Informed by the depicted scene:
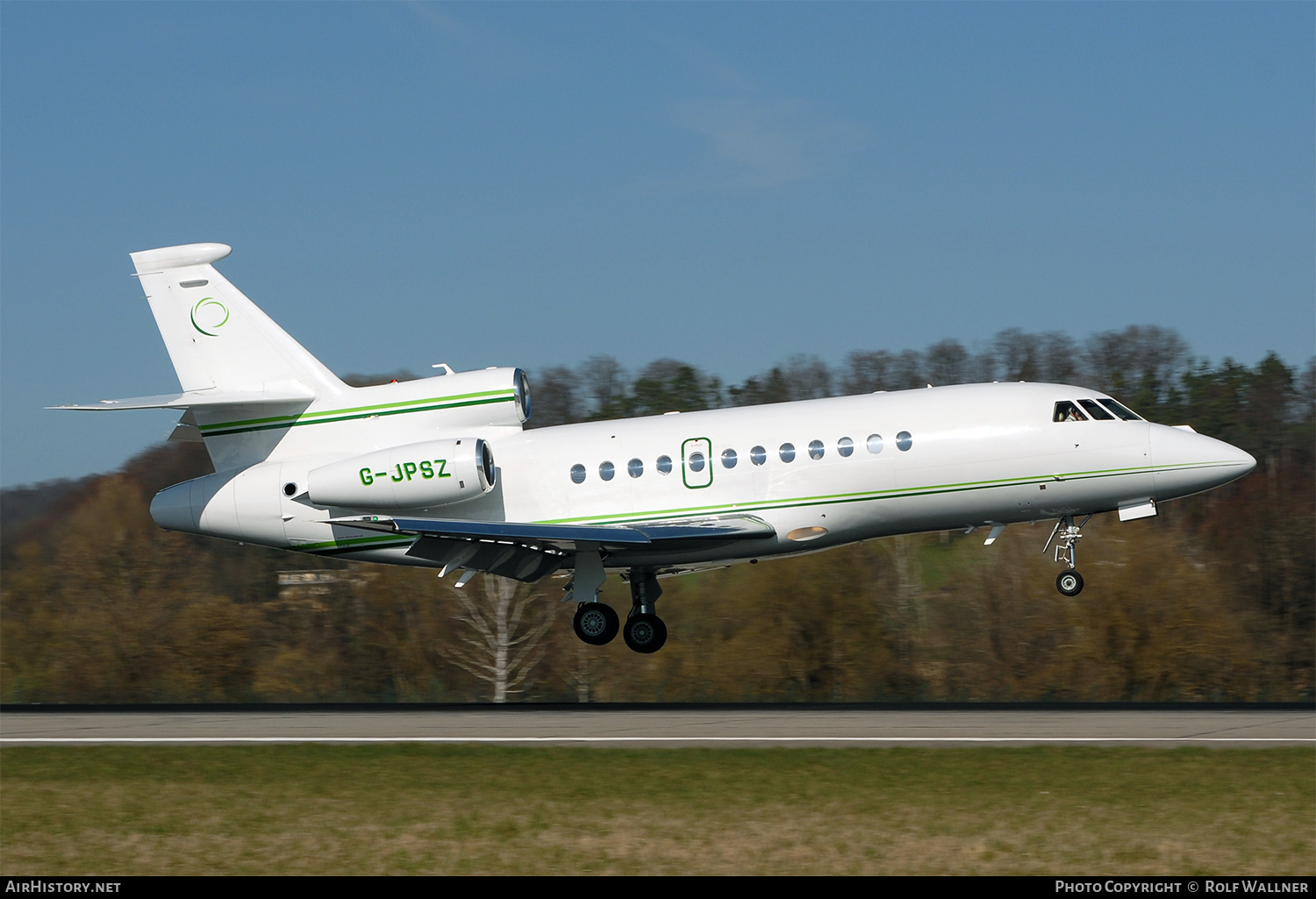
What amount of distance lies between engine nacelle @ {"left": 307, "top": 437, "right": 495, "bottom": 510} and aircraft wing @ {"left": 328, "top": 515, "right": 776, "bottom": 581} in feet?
1.49

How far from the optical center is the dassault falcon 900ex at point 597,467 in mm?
23203

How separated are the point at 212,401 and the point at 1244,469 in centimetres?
1915

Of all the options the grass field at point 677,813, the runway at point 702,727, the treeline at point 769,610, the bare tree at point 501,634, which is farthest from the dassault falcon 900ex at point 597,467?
the bare tree at point 501,634

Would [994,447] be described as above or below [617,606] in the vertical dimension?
above

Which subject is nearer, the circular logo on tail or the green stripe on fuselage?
the green stripe on fuselage

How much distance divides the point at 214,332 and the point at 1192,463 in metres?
18.8

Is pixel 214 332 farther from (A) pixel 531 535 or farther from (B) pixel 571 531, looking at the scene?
(B) pixel 571 531

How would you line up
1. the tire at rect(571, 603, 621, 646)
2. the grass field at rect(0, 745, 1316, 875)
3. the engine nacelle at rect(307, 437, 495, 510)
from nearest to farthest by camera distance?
the grass field at rect(0, 745, 1316, 875), the engine nacelle at rect(307, 437, 495, 510), the tire at rect(571, 603, 621, 646)

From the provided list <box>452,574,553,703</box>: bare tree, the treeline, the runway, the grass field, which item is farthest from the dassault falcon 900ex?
<box>452,574,553,703</box>: bare tree

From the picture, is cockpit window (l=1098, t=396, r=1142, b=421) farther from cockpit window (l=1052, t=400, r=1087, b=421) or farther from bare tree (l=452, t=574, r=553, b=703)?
bare tree (l=452, t=574, r=553, b=703)

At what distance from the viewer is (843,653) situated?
168 ft

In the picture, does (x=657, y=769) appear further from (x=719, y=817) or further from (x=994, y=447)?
(x=994, y=447)

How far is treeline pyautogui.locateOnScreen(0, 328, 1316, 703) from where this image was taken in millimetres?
47281

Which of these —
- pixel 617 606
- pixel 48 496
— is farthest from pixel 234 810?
pixel 48 496
